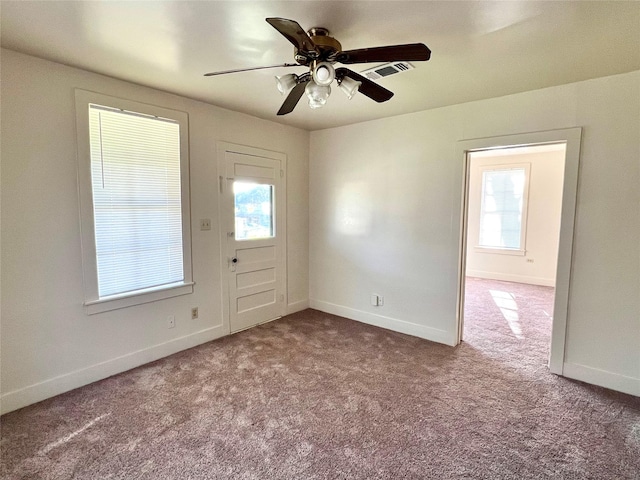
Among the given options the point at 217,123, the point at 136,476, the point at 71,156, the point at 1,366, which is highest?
the point at 217,123

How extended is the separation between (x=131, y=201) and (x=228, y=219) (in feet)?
3.27

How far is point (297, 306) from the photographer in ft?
14.8

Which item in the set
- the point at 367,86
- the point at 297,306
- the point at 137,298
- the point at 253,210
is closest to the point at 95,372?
the point at 137,298

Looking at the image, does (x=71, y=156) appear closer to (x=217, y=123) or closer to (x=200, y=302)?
(x=217, y=123)

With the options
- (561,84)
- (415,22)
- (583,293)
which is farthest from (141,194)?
(583,293)

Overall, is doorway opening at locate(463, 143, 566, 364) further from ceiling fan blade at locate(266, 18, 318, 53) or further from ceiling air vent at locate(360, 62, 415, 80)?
ceiling fan blade at locate(266, 18, 318, 53)

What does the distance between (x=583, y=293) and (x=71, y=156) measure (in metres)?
4.26

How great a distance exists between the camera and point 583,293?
105 inches

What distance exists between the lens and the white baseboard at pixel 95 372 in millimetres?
2295

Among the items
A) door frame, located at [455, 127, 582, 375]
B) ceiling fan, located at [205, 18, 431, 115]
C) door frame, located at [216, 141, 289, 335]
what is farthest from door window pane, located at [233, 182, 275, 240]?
door frame, located at [455, 127, 582, 375]

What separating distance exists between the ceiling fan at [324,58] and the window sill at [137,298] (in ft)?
6.77

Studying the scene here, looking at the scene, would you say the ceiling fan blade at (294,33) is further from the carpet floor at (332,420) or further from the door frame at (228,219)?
the carpet floor at (332,420)

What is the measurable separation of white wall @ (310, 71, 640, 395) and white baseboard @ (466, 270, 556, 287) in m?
3.94

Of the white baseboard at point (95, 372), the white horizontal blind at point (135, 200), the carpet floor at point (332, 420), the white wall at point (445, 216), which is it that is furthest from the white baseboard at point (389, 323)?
the white horizontal blind at point (135, 200)
